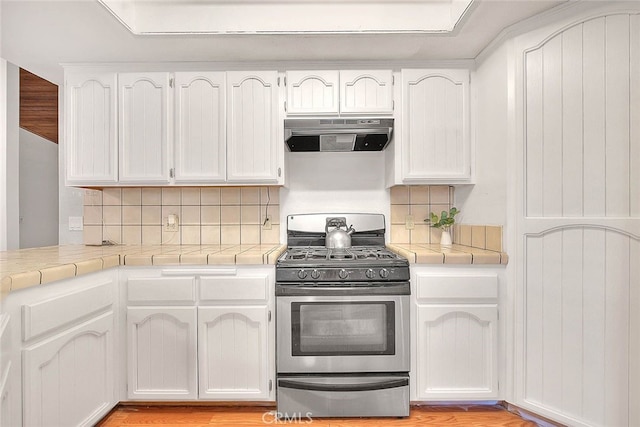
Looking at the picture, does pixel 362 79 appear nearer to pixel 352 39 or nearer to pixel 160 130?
pixel 352 39

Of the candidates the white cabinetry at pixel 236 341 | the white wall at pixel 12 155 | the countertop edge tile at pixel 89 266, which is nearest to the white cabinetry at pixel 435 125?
the white cabinetry at pixel 236 341

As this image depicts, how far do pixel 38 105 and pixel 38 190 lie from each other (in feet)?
2.71

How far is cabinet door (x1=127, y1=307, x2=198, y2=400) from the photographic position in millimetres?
1788

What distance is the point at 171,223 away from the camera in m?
2.42

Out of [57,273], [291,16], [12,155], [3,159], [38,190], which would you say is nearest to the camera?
[57,273]

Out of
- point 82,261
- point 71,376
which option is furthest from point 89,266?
point 71,376

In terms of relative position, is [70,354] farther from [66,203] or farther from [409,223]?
[409,223]

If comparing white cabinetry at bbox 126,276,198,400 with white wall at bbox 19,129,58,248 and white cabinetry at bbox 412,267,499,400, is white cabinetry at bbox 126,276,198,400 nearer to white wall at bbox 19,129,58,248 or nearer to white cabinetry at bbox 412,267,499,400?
white cabinetry at bbox 412,267,499,400

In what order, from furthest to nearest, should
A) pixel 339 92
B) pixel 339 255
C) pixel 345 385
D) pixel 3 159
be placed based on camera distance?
pixel 3 159 < pixel 339 92 < pixel 339 255 < pixel 345 385

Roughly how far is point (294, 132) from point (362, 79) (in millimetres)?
544

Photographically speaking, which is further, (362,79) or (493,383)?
(362,79)

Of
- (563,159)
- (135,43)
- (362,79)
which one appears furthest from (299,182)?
(563,159)

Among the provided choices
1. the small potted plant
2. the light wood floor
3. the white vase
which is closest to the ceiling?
the small potted plant

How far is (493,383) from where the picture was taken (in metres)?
1.82
